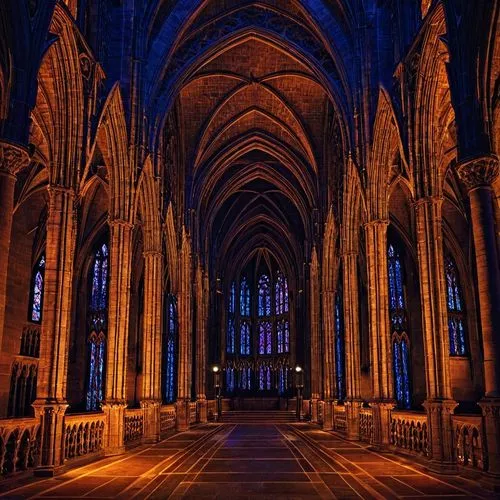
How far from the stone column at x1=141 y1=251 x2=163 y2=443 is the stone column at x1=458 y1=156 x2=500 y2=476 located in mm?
13022

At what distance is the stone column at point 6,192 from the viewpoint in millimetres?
10305

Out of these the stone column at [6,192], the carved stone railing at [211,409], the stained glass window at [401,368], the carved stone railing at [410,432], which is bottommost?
the carved stone railing at [211,409]

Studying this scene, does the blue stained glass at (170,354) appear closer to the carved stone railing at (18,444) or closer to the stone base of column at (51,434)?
the stone base of column at (51,434)

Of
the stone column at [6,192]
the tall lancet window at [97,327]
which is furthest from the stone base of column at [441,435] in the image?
the tall lancet window at [97,327]

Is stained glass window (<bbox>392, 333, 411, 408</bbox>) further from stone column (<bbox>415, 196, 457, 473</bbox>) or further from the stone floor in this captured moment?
stone column (<bbox>415, 196, 457, 473</bbox>)

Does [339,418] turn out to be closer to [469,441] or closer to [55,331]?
[469,441]

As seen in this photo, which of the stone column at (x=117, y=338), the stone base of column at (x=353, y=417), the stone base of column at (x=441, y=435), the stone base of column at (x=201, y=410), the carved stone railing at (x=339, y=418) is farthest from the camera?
the stone base of column at (x=201, y=410)

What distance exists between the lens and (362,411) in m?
20.7

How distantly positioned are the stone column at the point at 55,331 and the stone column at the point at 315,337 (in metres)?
21.5

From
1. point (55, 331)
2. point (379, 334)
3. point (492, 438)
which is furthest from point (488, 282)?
point (55, 331)

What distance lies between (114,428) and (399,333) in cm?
2073

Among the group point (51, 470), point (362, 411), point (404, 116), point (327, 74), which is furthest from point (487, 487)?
point (327, 74)

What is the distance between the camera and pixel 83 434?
14.7 m

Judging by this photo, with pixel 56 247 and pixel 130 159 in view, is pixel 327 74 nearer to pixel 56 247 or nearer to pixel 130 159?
pixel 130 159
